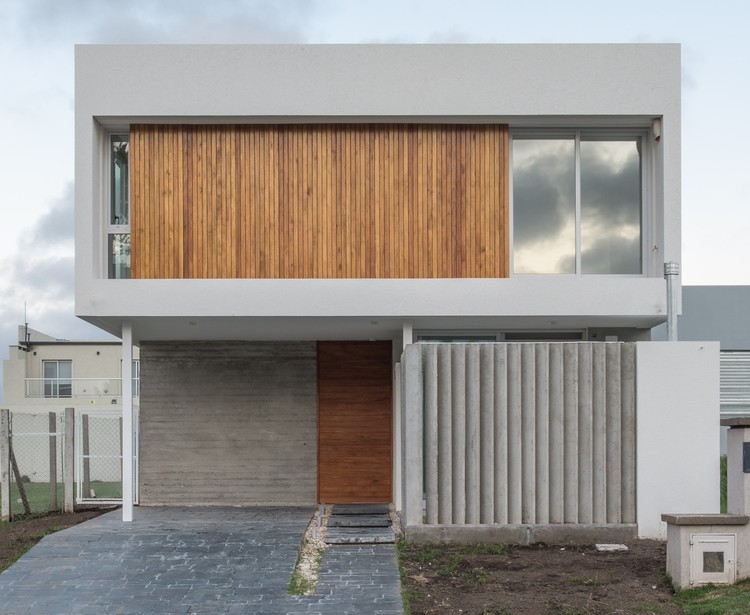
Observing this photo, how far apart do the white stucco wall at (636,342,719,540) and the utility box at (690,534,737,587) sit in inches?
92.5

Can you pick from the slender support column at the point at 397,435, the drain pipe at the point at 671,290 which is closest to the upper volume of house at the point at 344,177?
the drain pipe at the point at 671,290

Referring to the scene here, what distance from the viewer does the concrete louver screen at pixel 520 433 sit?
10.3 meters

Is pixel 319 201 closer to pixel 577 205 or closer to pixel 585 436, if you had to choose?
pixel 577 205

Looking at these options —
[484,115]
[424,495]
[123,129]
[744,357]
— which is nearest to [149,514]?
[424,495]

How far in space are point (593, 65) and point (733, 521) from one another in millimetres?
6467

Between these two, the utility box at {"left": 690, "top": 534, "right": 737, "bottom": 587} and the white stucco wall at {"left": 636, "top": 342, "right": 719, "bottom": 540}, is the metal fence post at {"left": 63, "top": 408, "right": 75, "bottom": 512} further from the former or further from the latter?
the utility box at {"left": 690, "top": 534, "right": 737, "bottom": 587}

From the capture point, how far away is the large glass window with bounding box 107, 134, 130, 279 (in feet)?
38.7

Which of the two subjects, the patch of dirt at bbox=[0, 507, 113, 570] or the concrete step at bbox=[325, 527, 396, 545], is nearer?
the patch of dirt at bbox=[0, 507, 113, 570]

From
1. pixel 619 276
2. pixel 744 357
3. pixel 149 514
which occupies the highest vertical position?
pixel 619 276

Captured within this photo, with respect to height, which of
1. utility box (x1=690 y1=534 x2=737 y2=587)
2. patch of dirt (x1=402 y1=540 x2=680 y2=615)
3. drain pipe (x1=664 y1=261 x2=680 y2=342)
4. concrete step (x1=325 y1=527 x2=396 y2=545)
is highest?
drain pipe (x1=664 y1=261 x2=680 y2=342)

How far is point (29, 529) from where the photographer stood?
11.8m

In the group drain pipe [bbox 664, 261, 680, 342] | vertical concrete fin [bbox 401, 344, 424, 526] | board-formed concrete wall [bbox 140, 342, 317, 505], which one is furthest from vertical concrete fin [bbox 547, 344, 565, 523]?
board-formed concrete wall [bbox 140, 342, 317, 505]

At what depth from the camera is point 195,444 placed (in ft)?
45.6

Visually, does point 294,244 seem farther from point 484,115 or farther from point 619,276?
point 619,276
